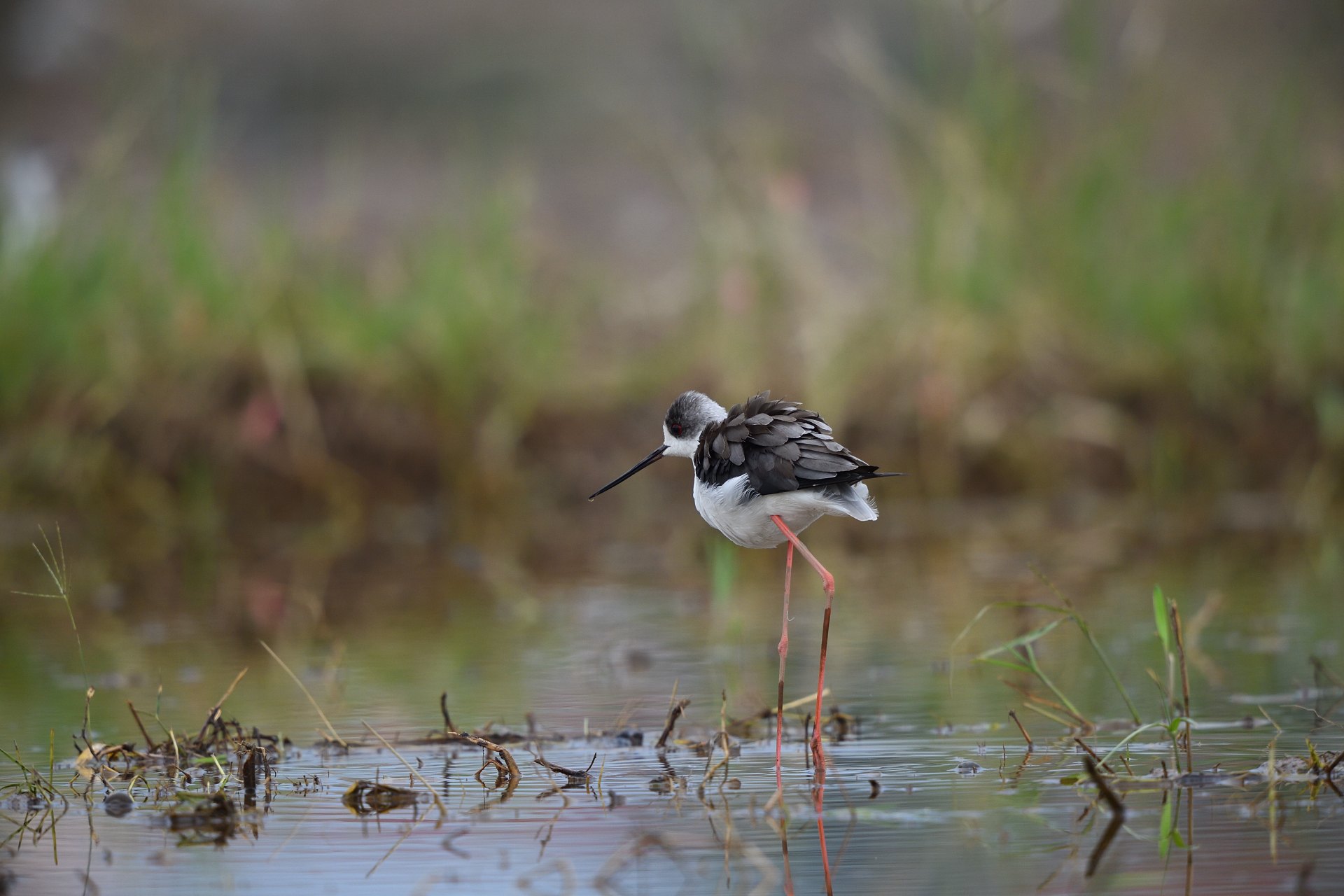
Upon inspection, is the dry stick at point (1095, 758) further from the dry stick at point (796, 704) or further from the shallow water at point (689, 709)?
the dry stick at point (796, 704)

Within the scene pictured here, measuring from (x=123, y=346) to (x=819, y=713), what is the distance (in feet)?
20.6

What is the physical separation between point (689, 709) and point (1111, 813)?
1.58 meters

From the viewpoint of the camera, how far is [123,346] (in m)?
9.19

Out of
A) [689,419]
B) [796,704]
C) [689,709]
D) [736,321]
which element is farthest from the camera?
[736,321]

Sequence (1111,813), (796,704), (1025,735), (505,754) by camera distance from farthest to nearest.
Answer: (796,704) < (1025,735) < (505,754) < (1111,813)

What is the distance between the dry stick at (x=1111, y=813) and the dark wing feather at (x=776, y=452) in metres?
0.85

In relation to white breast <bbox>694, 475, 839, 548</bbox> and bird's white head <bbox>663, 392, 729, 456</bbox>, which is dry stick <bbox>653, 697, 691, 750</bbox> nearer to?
white breast <bbox>694, 475, 839, 548</bbox>

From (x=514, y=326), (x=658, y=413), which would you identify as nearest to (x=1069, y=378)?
(x=658, y=413)

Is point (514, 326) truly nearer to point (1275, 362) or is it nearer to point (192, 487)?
point (192, 487)

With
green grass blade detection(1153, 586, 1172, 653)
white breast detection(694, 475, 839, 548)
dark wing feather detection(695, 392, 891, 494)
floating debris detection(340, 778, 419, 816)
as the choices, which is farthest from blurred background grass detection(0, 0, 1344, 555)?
floating debris detection(340, 778, 419, 816)

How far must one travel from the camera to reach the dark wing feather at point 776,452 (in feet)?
12.8

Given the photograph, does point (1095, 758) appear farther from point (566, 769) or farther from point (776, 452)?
point (566, 769)

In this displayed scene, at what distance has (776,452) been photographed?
3.98m

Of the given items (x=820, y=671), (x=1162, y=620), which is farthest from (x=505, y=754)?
(x=1162, y=620)
